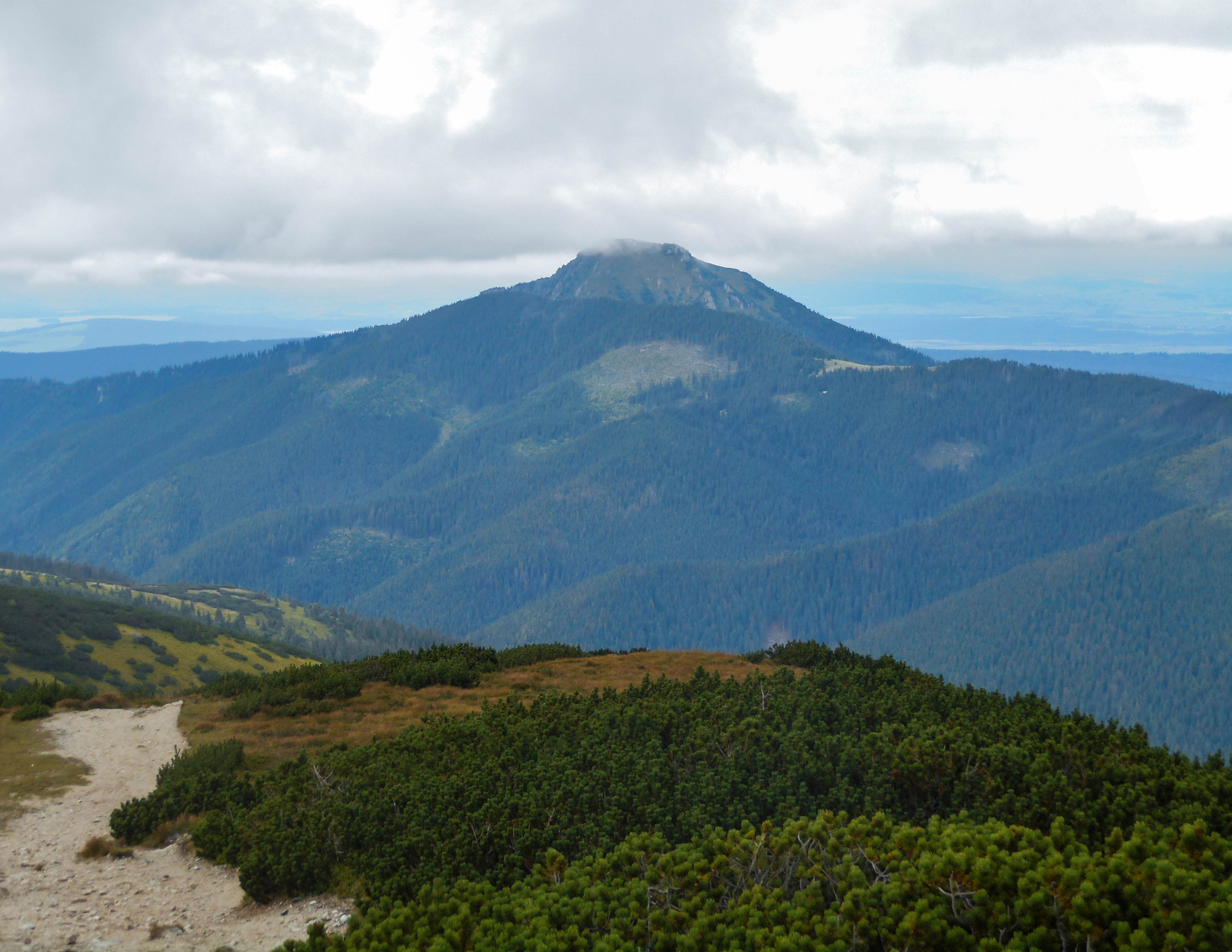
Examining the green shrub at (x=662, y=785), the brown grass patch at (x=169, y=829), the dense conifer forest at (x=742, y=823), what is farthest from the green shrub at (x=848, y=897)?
the brown grass patch at (x=169, y=829)

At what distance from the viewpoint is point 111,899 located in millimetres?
19594

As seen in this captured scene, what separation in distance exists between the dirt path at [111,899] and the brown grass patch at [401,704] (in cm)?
683

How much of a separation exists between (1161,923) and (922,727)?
1262 centimetres

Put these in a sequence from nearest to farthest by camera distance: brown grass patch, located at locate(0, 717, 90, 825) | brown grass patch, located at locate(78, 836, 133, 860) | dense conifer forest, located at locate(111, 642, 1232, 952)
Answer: dense conifer forest, located at locate(111, 642, 1232, 952)
brown grass patch, located at locate(78, 836, 133, 860)
brown grass patch, located at locate(0, 717, 90, 825)

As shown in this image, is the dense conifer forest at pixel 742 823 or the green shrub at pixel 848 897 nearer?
the green shrub at pixel 848 897

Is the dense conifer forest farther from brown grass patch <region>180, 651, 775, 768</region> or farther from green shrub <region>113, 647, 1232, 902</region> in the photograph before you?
brown grass patch <region>180, 651, 775, 768</region>

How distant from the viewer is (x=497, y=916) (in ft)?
50.4

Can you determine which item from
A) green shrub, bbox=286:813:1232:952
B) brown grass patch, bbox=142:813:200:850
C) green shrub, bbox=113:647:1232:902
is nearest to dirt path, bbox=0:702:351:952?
brown grass patch, bbox=142:813:200:850

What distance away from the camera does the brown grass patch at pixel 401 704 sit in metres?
32.4

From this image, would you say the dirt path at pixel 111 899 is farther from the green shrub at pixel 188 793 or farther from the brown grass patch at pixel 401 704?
the brown grass patch at pixel 401 704

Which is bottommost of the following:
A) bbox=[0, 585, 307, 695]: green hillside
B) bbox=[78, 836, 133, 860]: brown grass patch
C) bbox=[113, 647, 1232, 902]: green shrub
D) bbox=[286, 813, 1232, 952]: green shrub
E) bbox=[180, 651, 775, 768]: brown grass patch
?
bbox=[0, 585, 307, 695]: green hillside

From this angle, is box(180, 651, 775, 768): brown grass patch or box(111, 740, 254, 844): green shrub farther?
box(180, 651, 775, 768): brown grass patch

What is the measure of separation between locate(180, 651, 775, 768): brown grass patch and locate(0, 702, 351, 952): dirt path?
6.83 meters

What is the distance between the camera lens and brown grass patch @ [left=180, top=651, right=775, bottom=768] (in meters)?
32.4
